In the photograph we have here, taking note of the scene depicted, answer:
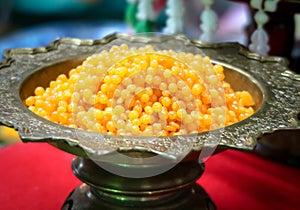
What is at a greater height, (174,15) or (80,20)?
(174,15)

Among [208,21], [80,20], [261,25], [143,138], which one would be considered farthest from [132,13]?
[80,20]

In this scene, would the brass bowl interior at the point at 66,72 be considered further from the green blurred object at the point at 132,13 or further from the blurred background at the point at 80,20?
the blurred background at the point at 80,20

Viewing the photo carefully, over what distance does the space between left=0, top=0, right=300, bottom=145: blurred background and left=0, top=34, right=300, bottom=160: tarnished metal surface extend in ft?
4.27

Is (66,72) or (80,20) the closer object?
(66,72)

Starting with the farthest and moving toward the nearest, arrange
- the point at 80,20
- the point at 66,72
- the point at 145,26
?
the point at 80,20 < the point at 145,26 < the point at 66,72

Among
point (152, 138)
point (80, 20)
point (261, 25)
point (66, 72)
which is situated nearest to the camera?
point (152, 138)

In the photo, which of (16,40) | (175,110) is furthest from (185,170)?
(16,40)

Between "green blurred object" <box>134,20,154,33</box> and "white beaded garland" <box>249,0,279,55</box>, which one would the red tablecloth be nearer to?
"white beaded garland" <box>249,0,279,55</box>

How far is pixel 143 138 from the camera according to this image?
621mm

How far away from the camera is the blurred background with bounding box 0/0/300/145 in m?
2.55

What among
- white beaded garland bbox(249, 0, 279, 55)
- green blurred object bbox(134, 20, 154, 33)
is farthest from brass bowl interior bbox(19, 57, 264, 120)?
green blurred object bbox(134, 20, 154, 33)

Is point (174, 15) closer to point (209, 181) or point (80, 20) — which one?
point (209, 181)

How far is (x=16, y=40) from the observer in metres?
2.58

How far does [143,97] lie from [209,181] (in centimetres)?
35
